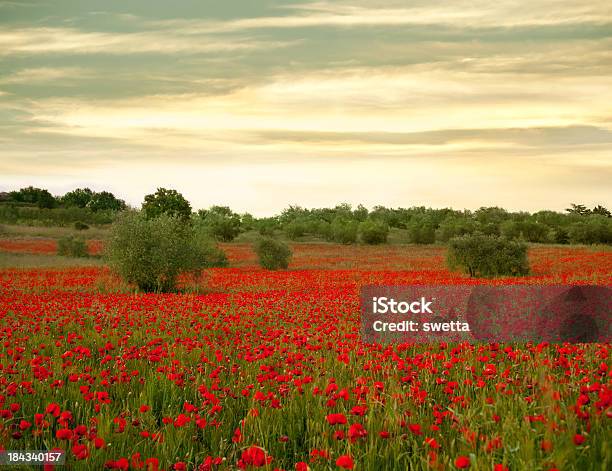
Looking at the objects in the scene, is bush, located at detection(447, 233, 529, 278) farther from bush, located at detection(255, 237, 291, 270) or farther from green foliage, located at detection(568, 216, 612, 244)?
green foliage, located at detection(568, 216, 612, 244)

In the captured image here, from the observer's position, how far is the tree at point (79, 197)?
12775 cm

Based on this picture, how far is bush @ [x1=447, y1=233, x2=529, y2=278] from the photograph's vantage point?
30.1 meters

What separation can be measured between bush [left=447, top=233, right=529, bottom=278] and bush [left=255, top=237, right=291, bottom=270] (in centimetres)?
1165

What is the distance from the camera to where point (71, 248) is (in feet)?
161

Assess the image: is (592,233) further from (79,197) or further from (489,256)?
(79,197)

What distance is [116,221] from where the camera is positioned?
2314 cm

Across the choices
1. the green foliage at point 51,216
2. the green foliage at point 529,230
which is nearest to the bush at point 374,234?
the green foliage at point 529,230

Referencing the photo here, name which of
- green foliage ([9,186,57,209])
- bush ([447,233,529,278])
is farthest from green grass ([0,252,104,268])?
green foliage ([9,186,57,209])

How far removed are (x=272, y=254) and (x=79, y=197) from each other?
4259 inches

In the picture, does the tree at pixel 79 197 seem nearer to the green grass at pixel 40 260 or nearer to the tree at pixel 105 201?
the tree at pixel 105 201

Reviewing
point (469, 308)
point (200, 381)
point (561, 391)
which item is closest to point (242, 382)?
point (200, 381)

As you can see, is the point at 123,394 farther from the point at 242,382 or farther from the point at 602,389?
the point at 602,389

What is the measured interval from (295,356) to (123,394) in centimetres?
189

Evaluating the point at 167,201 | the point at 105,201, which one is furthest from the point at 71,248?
the point at 105,201
